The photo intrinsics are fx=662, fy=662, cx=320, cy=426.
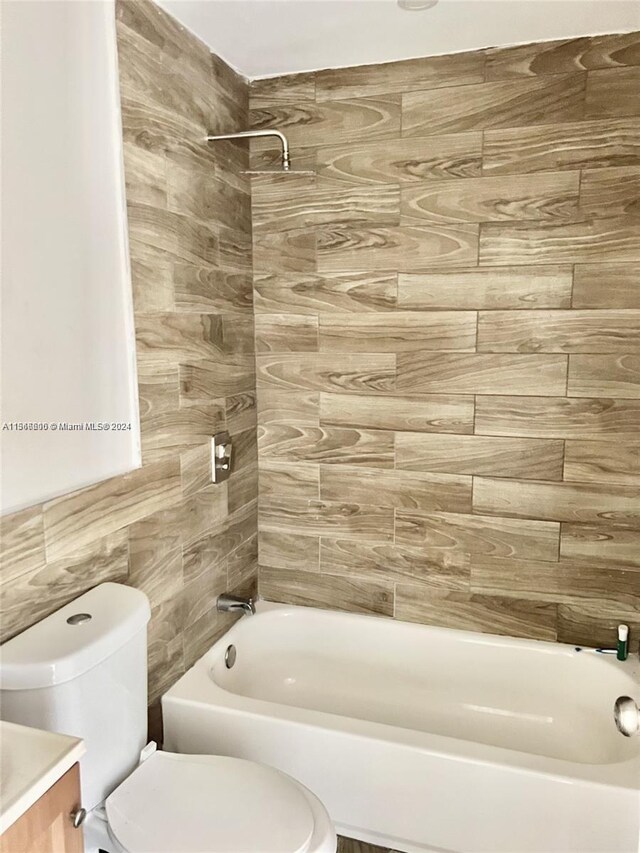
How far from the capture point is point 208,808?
5.10ft

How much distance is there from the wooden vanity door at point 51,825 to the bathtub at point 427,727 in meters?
0.84

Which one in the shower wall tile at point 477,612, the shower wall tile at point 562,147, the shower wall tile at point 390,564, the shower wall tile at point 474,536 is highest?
the shower wall tile at point 562,147

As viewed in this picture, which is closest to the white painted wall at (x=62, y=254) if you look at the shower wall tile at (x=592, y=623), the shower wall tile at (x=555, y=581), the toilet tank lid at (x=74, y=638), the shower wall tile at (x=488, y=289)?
the toilet tank lid at (x=74, y=638)

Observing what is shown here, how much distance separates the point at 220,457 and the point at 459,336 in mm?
970

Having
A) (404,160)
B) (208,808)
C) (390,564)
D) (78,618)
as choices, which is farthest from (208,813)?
(404,160)

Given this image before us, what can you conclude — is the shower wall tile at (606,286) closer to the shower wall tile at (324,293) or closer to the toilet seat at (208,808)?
Answer: the shower wall tile at (324,293)

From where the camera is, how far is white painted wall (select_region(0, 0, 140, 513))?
1.48 meters

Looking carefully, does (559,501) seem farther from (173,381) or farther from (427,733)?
(173,381)

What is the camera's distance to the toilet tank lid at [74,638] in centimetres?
141

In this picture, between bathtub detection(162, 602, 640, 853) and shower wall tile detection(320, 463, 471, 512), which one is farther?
shower wall tile detection(320, 463, 471, 512)

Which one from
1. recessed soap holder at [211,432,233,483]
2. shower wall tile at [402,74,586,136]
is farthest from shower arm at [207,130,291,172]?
recessed soap holder at [211,432,233,483]

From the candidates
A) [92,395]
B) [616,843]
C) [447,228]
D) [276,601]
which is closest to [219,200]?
[447,228]

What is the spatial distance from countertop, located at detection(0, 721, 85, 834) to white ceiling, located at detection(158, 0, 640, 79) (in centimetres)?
195

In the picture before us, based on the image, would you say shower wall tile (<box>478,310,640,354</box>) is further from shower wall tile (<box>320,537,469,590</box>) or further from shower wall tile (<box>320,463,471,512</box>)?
shower wall tile (<box>320,537,469,590</box>)
